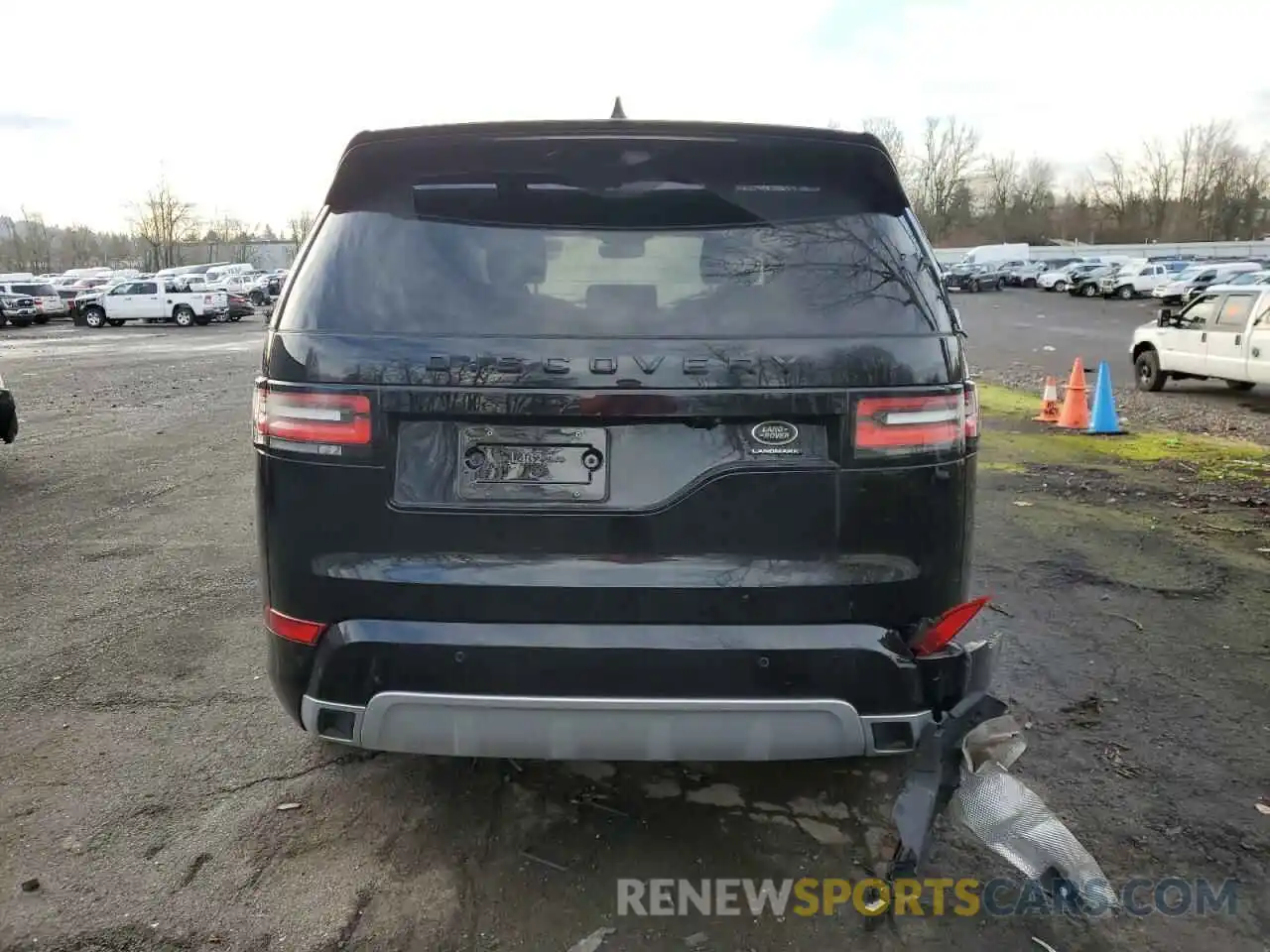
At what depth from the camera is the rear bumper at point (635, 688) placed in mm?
2320

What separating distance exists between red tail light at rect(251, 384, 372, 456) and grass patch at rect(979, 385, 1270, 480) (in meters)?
7.42

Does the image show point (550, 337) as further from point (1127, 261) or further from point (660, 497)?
point (1127, 261)

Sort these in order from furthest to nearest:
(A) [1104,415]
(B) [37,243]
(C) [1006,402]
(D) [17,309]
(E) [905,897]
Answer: (B) [37,243]
(D) [17,309]
(C) [1006,402]
(A) [1104,415]
(E) [905,897]

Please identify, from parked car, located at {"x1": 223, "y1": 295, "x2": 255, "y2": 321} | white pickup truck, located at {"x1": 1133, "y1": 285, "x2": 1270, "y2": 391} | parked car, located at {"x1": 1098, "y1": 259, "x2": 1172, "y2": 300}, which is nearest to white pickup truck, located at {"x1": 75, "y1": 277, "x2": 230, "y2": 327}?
→ parked car, located at {"x1": 223, "y1": 295, "x2": 255, "y2": 321}

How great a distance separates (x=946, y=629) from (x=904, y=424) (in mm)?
549

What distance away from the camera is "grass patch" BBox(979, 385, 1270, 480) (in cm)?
847

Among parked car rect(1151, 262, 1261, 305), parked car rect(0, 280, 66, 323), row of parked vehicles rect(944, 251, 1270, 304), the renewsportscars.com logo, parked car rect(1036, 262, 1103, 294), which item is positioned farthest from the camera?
parked car rect(1036, 262, 1103, 294)

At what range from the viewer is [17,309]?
117ft

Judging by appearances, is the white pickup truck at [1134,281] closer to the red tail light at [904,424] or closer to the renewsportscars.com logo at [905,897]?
the renewsportscars.com logo at [905,897]

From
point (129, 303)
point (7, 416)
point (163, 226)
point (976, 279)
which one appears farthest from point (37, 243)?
point (7, 416)

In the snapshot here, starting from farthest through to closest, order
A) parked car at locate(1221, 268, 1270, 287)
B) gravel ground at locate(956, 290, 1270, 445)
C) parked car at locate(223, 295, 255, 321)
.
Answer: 1. parked car at locate(223, 295, 255, 321)
2. parked car at locate(1221, 268, 1270, 287)
3. gravel ground at locate(956, 290, 1270, 445)

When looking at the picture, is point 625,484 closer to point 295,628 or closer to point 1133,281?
point 295,628

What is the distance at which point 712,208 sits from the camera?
244 centimetres

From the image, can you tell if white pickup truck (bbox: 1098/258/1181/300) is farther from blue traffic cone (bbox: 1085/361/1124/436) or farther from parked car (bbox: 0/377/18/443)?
parked car (bbox: 0/377/18/443)
